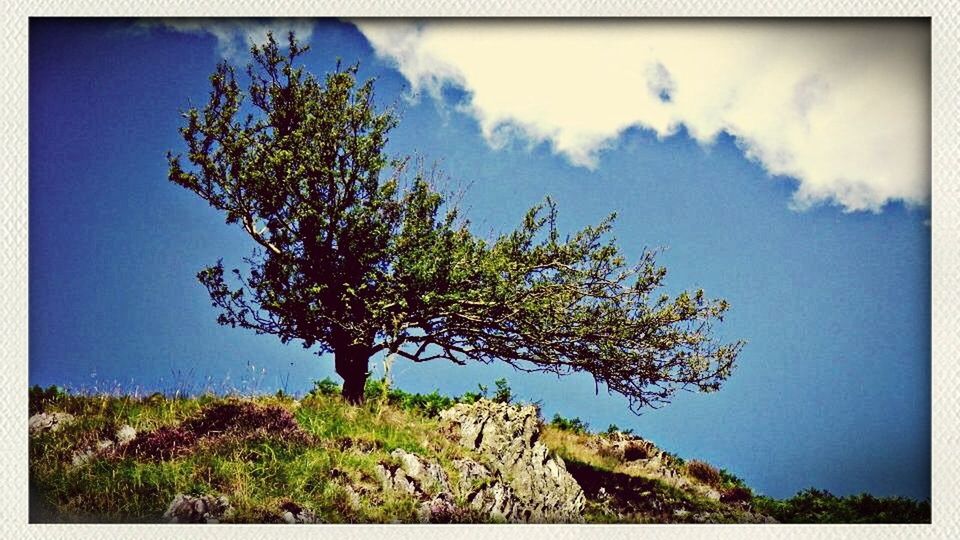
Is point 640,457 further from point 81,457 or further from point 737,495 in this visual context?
point 81,457

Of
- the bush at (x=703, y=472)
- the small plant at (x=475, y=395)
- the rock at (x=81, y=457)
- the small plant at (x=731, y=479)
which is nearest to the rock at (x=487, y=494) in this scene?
the small plant at (x=475, y=395)

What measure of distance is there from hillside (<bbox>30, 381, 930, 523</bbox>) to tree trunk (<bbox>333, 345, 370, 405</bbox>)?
0.50ft

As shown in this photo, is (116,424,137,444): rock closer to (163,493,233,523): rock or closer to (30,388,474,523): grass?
(30,388,474,523): grass

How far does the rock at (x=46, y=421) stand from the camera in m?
8.79

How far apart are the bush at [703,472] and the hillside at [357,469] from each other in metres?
0.02

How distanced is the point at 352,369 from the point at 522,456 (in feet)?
6.62

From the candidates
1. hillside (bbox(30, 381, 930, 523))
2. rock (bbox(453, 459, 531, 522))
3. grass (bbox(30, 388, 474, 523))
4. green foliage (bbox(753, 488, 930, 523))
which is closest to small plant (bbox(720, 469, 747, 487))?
hillside (bbox(30, 381, 930, 523))

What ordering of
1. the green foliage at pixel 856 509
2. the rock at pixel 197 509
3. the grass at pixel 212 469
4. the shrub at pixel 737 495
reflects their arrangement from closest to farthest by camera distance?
the rock at pixel 197 509 → the grass at pixel 212 469 → the green foliage at pixel 856 509 → the shrub at pixel 737 495

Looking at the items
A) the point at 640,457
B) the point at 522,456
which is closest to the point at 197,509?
the point at 522,456

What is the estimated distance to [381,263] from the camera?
30.9 feet

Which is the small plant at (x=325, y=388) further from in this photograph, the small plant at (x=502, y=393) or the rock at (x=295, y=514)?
the small plant at (x=502, y=393)

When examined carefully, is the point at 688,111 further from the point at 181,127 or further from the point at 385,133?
the point at 181,127

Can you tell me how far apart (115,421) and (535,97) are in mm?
5255

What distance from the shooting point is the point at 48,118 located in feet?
29.5
